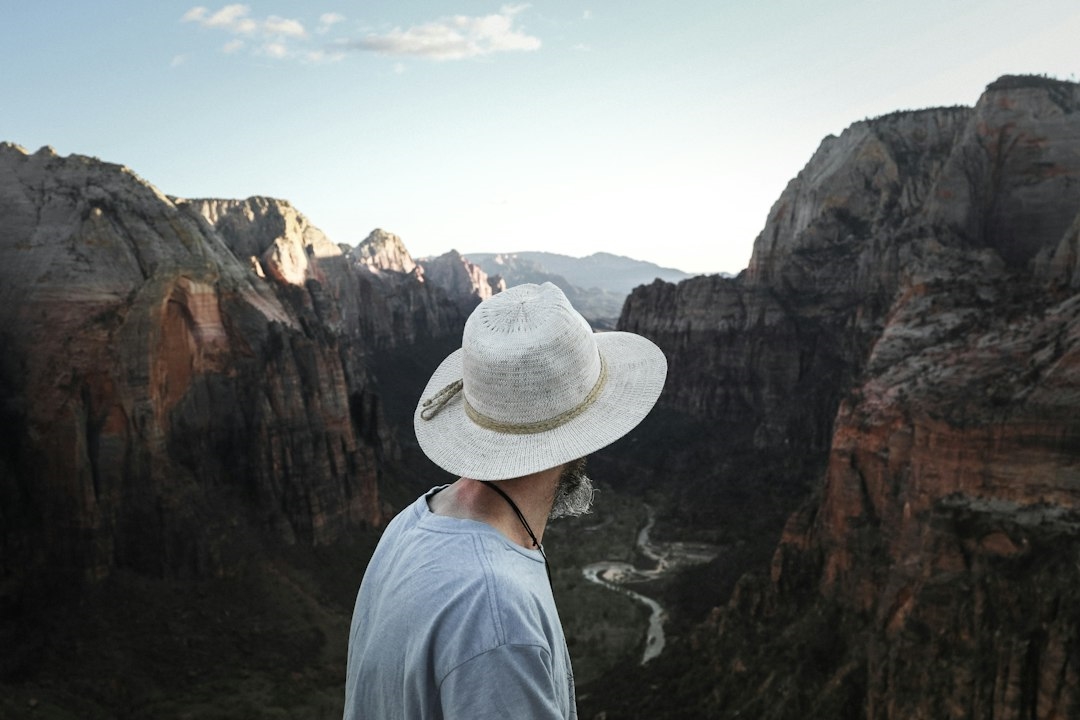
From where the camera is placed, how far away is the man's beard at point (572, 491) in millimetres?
3066

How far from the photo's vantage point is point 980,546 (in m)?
15.7

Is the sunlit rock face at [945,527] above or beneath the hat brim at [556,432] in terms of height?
beneath

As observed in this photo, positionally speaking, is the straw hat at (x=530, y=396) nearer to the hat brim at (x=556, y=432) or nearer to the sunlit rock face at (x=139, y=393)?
the hat brim at (x=556, y=432)

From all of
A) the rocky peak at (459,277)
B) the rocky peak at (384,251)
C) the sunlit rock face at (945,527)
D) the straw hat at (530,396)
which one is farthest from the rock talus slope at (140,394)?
the rocky peak at (459,277)

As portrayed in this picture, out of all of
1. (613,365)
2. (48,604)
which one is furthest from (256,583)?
(613,365)

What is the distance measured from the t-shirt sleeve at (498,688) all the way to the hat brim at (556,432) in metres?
0.67

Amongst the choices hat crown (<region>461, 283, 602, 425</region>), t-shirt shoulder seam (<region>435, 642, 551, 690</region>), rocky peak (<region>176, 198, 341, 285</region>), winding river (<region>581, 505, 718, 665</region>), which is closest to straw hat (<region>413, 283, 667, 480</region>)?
hat crown (<region>461, 283, 602, 425</region>)

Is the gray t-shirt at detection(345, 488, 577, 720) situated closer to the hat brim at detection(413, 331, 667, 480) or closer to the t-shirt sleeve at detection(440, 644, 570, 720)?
the t-shirt sleeve at detection(440, 644, 570, 720)

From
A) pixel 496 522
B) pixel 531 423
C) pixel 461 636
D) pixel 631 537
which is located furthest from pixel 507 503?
pixel 631 537

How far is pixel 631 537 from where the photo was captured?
49188 millimetres

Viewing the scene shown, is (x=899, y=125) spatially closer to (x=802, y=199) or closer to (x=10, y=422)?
(x=802, y=199)

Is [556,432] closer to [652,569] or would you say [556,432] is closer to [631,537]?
[652,569]

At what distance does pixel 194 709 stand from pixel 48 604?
622 centimetres

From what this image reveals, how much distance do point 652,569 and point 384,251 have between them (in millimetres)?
114267
